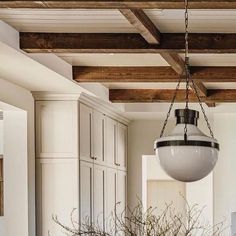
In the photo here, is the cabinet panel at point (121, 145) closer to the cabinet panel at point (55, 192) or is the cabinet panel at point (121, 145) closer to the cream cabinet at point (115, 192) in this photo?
the cream cabinet at point (115, 192)

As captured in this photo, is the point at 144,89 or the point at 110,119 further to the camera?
the point at 110,119

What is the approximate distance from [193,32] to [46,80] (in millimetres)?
1689

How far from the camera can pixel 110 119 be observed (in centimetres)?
763

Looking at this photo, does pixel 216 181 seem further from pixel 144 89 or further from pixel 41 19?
pixel 41 19

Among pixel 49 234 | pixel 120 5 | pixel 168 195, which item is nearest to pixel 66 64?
pixel 49 234

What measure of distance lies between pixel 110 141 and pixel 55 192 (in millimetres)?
1615

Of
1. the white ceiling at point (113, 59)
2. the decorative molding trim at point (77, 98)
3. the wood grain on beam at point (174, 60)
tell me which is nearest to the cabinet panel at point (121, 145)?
the decorative molding trim at point (77, 98)

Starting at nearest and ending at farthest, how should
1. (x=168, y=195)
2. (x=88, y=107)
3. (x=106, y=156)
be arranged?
(x=88, y=107) < (x=106, y=156) < (x=168, y=195)

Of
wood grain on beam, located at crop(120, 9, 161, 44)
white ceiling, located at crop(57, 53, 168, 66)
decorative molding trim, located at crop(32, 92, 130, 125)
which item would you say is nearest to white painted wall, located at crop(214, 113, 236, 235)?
decorative molding trim, located at crop(32, 92, 130, 125)

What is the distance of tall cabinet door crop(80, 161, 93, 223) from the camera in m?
6.34

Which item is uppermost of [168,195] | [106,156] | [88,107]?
[88,107]

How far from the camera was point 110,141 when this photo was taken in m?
7.65

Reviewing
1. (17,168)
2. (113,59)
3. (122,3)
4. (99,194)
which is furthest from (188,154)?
(99,194)

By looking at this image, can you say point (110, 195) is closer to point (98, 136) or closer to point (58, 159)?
point (98, 136)
